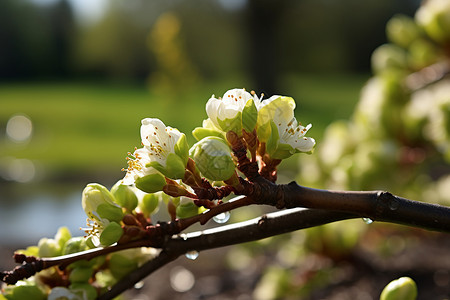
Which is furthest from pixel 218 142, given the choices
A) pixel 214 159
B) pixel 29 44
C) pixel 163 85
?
pixel 29 44

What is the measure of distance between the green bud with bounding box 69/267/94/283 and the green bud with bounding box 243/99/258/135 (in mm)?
336

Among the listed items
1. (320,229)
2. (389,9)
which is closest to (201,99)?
(389,9)

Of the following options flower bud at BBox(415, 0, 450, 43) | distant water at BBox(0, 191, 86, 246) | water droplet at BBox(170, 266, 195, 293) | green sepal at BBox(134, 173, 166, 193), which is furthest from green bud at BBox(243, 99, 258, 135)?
distant water at BBox(0, 191, 86, 246)

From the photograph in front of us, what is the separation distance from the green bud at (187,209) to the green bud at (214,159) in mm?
106

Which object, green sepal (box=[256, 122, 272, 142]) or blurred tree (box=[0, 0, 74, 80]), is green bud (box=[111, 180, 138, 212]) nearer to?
green sepal (box=[256, 122, 272, 142])

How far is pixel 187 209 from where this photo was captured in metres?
0.78

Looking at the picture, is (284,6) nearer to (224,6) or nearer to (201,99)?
(201,99)

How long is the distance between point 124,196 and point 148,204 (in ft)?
0.15

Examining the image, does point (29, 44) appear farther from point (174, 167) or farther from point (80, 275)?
point (174, 167)

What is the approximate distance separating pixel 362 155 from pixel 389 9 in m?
29.5

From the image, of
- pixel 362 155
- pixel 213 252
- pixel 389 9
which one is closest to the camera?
pixel 362 155

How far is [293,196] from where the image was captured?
689mm

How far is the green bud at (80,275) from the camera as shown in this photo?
83 cm

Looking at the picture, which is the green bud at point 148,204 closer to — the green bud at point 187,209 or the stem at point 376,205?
the green bud at point 187,209
